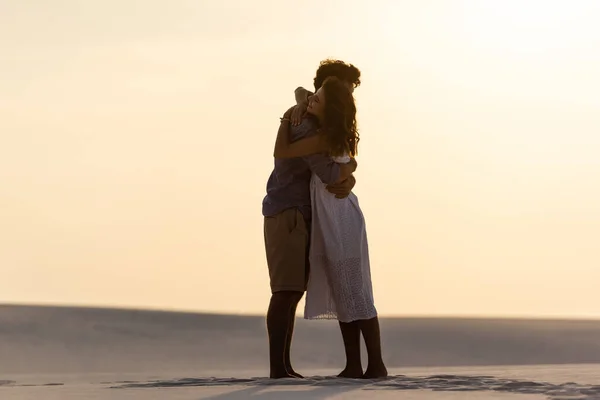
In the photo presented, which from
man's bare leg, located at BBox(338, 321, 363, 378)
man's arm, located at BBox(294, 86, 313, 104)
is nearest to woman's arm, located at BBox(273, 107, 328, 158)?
man's arm, located at BBox(294, 86, 313, 104)

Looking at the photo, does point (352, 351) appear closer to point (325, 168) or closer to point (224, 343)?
point (325, 168)

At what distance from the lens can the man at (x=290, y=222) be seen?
6.32m

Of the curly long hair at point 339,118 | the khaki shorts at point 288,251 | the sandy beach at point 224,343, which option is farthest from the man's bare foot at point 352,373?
the sandy beach at point 224,343

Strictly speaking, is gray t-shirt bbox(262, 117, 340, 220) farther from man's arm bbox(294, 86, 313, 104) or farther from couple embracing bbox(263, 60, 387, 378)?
man's arm bbox(294, 86, 313, 104)

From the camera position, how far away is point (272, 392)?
5.20 metres

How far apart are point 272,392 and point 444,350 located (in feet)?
20.3

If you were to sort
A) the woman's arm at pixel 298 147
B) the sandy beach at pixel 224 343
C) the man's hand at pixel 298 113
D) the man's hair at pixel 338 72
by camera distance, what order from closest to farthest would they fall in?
the woman's arm at pixel 298 147
the man's hand at pixel 298 113
the man's hair at pixel 338 72
the sandy beach at pixel 224 343

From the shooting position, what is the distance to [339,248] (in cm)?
639

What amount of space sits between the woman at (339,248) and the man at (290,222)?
54mm

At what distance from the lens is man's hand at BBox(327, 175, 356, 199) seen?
21.0 ft

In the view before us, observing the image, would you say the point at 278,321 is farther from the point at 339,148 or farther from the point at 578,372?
the point at 578,372

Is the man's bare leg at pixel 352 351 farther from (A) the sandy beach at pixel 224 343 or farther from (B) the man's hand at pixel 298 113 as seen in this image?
(A) the sandy beach at pixel 224 343

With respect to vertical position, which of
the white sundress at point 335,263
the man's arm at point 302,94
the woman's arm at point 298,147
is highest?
the man's arm at point 302,94

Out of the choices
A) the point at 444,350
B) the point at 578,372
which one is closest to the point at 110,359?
the point at 444,350
